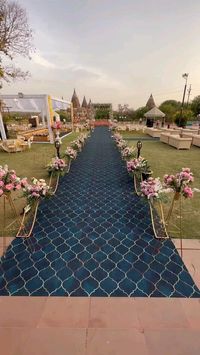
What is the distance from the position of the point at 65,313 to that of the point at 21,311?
52 cm

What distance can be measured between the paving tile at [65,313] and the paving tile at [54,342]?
67 mm

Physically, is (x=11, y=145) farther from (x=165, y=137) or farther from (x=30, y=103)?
(x=165, y=137)

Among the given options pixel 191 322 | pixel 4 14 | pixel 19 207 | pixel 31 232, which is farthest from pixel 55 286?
pixel 4 14

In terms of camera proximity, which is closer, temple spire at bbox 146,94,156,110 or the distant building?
the distant building

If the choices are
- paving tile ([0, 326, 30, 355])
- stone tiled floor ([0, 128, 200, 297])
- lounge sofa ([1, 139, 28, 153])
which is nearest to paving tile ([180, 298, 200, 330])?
stone tiled floor ([0, 128, 200, 297])

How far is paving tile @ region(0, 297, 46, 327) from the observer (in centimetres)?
204

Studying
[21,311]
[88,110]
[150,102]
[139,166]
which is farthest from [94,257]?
[150,102]

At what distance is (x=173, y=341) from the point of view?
1854 millimetres

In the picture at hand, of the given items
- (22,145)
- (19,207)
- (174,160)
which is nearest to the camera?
(19,207)

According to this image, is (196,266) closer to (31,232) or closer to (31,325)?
(31,325)

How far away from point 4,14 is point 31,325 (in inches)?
677

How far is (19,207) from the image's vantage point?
4719mm

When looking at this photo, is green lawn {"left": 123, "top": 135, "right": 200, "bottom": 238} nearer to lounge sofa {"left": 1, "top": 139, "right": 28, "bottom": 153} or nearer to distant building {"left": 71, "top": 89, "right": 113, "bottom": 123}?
lounge sofa {"left": 1, "top": 139, "right": 28, "bottom": 153}

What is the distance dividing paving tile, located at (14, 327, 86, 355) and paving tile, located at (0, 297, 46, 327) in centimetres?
16
